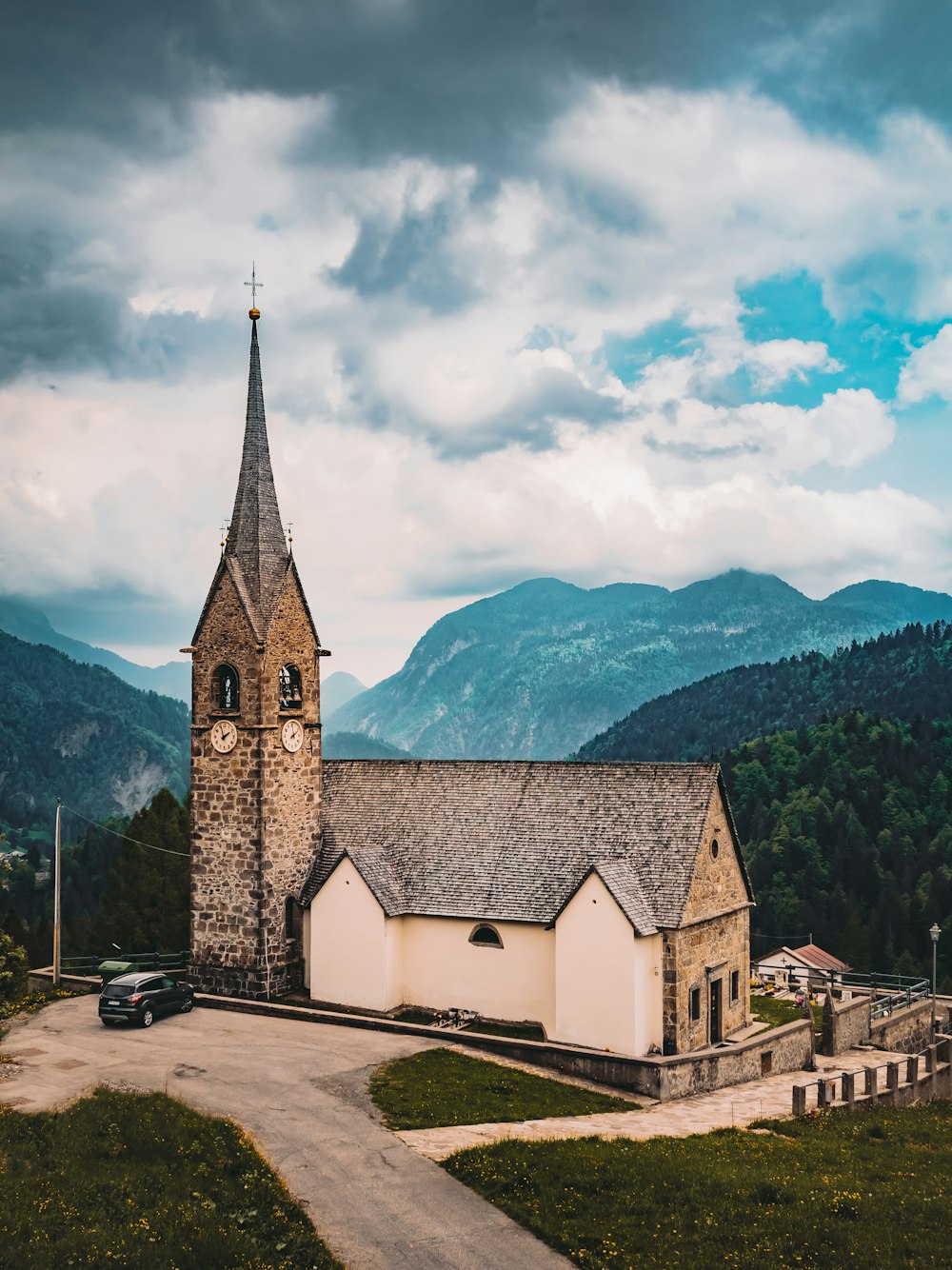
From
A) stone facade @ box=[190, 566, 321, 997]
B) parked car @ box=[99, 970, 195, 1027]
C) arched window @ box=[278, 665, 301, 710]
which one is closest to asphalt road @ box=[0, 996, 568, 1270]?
parked car @ box=[99, 970, 195, 1027]

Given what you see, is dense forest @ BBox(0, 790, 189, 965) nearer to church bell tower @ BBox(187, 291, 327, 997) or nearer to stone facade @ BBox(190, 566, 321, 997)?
stone facade @ BBox(190, 566, 321, 997)

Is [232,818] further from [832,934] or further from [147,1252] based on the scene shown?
[832,934]

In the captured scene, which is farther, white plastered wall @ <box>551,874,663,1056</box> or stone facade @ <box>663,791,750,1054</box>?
stone facade @ <box>663,791,750,1054</box>

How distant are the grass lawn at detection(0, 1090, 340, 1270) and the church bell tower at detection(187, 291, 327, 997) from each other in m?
14.8

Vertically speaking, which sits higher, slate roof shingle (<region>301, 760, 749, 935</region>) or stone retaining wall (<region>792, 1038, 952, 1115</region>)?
slate roof shingle (<region>301, 760, 749, 935</region>)

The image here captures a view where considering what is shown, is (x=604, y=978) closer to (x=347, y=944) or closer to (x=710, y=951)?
(x=710, y=951)

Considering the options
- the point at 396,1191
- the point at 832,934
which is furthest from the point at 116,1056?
the point at 832,934

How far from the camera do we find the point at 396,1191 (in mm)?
21562

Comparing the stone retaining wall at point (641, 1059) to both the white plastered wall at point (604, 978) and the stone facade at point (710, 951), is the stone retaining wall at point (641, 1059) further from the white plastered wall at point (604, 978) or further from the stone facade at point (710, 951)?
the stone facade at point (710, 951)

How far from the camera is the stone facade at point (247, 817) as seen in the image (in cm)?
3988

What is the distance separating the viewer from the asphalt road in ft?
63.5

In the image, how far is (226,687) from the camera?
4159cm

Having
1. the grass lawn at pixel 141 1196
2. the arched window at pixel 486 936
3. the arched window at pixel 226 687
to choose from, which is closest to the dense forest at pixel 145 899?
the arched window at pixel 226 687

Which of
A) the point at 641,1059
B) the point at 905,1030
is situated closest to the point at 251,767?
the point at 641,1059
